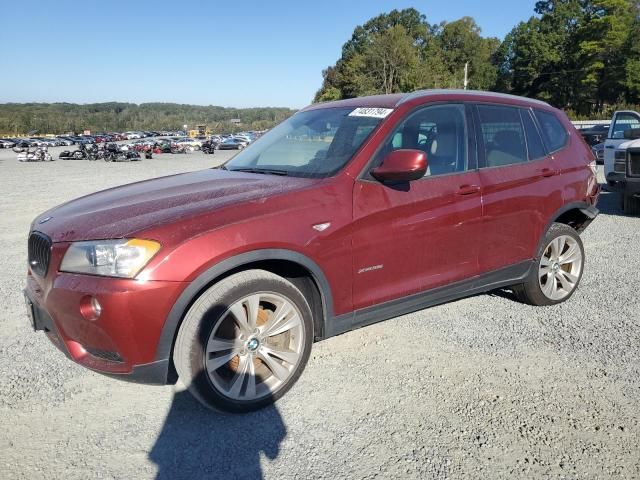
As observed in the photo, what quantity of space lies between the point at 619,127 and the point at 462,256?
9497 millimetres

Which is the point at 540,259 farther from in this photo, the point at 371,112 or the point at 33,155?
the point at 33,155

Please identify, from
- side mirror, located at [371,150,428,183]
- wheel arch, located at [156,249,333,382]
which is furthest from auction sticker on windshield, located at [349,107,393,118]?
wheel arch, located at [156,249,333,382]

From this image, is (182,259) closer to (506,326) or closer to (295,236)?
(295,236)

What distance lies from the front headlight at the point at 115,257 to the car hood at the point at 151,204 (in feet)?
0.19

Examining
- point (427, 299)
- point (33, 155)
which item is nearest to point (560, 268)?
point (427, 299)

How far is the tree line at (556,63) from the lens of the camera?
57500 millimetres

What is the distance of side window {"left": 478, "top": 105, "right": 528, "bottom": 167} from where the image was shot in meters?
3.74

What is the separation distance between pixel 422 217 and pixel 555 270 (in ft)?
5.95

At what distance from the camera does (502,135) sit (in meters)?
3.87

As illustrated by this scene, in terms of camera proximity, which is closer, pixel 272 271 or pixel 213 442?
pixel 213 442

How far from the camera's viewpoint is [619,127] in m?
10.8

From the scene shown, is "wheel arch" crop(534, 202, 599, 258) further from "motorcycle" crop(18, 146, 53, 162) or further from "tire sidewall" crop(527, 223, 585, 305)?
"motorcycle" crop(18, 146, 53, 162)

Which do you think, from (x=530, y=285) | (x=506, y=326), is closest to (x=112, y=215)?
(x=506, y=326)

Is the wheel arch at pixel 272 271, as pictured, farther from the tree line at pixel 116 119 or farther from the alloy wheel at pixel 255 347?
the tree line at pixel 116 119
